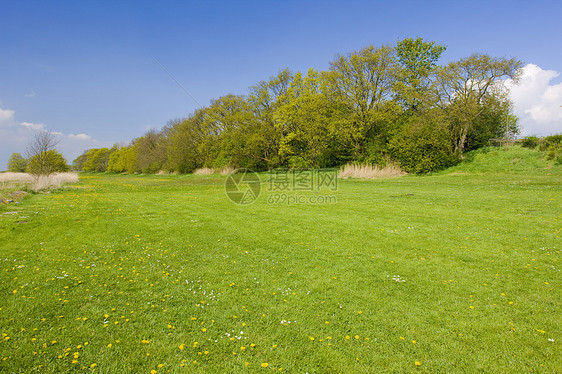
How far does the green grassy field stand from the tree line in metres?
23.3

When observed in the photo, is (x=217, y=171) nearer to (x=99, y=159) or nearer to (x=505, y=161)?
(x=505, y=161)

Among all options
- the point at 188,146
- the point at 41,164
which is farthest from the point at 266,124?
the point at 41,164

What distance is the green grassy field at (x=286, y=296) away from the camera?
379cm

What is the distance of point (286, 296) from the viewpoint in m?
5.43

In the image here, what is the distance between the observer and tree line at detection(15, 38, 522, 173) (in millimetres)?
30812

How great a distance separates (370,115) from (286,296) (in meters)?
32.7

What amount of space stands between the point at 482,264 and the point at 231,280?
6.16 metres

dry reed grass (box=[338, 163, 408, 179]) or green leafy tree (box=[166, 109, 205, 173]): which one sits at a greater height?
green leafy tree (box=[166, 109, 205, 173])

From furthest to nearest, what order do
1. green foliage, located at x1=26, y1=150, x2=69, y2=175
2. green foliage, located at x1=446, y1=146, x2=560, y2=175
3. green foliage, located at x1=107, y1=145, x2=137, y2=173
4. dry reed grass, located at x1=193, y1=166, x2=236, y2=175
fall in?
1. green foliage, located at x1=107, y1=145, x2=137, y2=173
2. dry reed grass, located at x1=193, y1=166, x2=236, y2=175
3. green foliage, located at x1=446, y1=146, x2=560, y2=175
4. green foliage, located at x1=26, y1=150, x2=69, y2=175

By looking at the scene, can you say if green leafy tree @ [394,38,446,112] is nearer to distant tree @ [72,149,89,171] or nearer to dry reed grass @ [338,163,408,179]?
dry reed grass @ [338,163,408,179]

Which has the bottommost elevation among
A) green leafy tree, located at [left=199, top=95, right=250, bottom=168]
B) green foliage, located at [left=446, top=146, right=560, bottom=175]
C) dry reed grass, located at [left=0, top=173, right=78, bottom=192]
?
dry reed grass, located at [left=0, top=173, right=78, bottom=192]

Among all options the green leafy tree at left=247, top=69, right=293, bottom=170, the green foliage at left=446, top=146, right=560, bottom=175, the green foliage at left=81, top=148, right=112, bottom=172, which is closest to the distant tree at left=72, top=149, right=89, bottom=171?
the green foliage at left=81, top=148, right=112, bottom=172

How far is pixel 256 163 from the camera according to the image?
160 feet

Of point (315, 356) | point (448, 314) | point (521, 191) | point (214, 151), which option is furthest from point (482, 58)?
point (214, 151)
